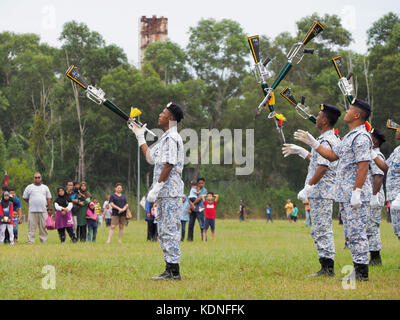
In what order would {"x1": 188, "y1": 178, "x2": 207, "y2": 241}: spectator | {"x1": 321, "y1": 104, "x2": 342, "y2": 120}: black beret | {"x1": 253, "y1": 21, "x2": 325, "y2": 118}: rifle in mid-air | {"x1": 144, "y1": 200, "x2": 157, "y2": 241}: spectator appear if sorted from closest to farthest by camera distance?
{"x1": 253, "y1": 21, "x2": 325, "y2": 118}: rifle in mid-air
{"x1": 321, "y1": 104, "x2": 342, "y2": 120}: black beret
{"x1": 144, "y1": 200, "x2": 157, "y2": 241}: spectator
{"x1": 188, "y1": 178, "x2": 207, "y2": 241}: spectator

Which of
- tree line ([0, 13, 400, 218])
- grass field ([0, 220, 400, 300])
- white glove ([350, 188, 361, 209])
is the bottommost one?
grass field ([0, 220, 400, 300])

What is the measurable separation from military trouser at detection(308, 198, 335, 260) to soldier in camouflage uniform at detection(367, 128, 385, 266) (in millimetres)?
1424

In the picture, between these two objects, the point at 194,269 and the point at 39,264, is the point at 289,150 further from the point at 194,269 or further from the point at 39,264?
the point at 39,264

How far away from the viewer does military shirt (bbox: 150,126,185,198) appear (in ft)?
27.2

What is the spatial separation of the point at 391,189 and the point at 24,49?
58.2 meters

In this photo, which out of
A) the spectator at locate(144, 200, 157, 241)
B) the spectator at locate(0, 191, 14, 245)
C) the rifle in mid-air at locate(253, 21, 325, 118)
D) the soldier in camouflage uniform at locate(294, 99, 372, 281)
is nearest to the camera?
the soldier in camouflage uniform at locate(294, 99, 372, 281)

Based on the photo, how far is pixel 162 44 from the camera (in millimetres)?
55844

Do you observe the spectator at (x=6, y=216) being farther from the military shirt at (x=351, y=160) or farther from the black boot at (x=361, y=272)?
the black boot at (x=361, y=272)

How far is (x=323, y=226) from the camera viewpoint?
884 cm

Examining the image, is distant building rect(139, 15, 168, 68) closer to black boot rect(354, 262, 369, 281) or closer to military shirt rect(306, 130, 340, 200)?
military shirt rect(306, 130, 340, 200)

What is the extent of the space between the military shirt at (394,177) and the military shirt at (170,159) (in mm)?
3385

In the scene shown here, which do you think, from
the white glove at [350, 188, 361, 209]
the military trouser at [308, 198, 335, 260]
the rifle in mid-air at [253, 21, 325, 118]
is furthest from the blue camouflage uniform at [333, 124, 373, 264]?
the rifle in mid-air at [253, 21, 325, 118]

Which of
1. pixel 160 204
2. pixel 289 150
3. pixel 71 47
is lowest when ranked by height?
pixel 160 204
